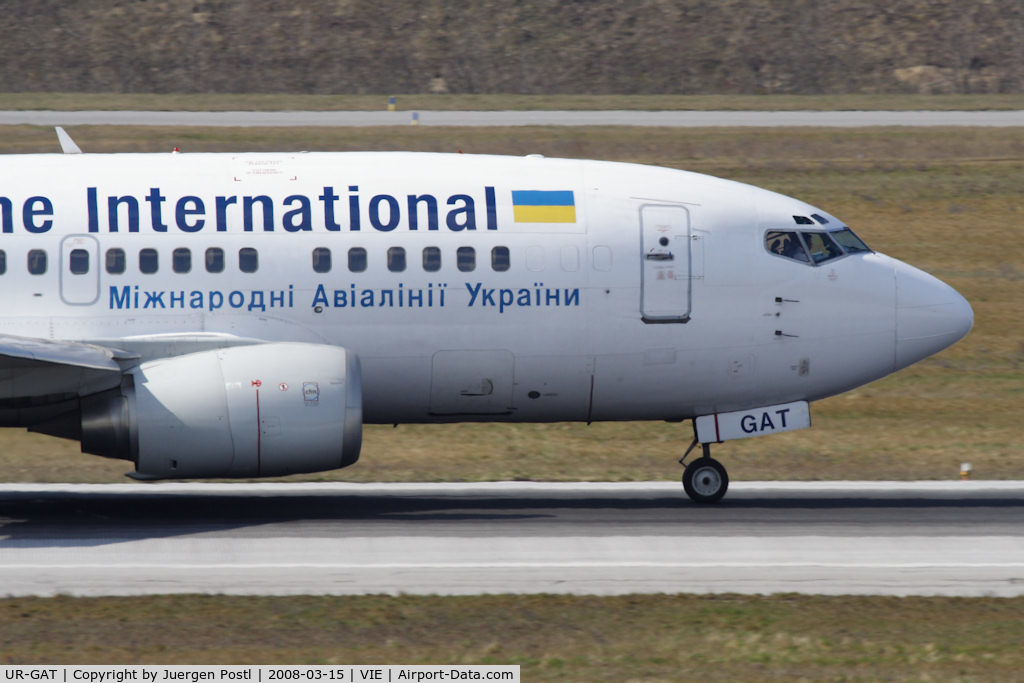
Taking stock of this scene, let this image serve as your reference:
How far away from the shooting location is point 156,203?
1922 cm

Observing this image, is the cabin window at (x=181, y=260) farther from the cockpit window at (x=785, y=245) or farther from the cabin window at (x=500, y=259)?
the cockpit window at (x=785, y=245)

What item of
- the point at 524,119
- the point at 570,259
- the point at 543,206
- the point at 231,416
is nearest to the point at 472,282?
the point at 570,259

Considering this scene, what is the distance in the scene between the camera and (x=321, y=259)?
19188mm

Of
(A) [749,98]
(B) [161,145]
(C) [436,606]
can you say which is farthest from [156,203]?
(A) [749,98]

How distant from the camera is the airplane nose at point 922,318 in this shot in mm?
20109

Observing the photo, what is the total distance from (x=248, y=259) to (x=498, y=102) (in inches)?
1550

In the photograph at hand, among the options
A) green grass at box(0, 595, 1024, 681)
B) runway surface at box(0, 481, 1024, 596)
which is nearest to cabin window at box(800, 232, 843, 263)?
runway surface at box(0, 481, 1024, 596)

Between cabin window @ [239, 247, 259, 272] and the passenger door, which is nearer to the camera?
cabin window @ [239, 247, 259, 272]

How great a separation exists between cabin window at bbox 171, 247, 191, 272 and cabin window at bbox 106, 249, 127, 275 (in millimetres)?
689

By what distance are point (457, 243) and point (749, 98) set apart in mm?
43110

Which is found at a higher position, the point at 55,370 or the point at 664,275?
the point at 664,275

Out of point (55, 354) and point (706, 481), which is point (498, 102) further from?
point (55, 354)

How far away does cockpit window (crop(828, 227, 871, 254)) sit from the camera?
2041 cm

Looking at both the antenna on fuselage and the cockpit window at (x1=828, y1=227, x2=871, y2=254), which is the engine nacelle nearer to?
the antenna on fuselage
